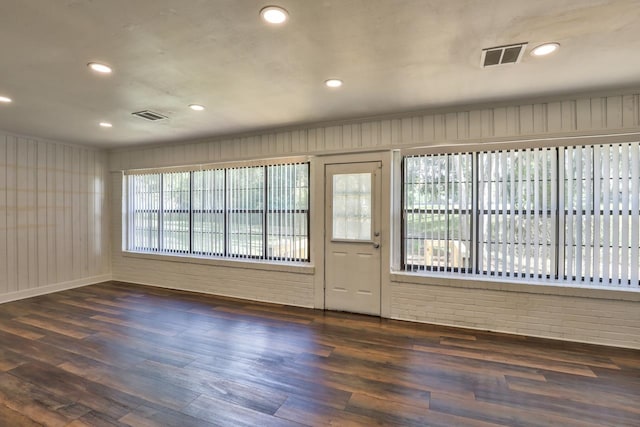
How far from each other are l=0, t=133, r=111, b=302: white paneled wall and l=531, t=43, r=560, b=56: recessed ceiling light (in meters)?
6.88

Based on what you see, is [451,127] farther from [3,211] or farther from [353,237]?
[3,211]

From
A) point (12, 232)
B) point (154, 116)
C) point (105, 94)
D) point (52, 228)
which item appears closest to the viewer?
point (105, 94)

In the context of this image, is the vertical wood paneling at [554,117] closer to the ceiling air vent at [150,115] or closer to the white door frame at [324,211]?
the white door frame at [324,211]

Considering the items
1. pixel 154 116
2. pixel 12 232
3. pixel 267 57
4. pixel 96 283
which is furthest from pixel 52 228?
pixel 267 57

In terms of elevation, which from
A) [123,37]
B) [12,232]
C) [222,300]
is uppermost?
[123,37]

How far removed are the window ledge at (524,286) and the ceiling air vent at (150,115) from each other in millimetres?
3603

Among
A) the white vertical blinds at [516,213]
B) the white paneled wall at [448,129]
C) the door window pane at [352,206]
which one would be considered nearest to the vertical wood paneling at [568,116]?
the white paneled wall at [448,129]

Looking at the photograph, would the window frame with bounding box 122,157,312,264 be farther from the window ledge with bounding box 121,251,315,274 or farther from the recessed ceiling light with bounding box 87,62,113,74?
the recessed ceiling light with bounding box 87,62,113,74

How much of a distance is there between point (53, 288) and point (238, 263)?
10.8ft

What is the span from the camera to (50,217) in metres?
5.30

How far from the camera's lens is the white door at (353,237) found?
13.7ft

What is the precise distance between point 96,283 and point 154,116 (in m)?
3.89

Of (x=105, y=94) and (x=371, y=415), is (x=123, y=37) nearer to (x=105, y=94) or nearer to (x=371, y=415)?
(x=105, y=94)

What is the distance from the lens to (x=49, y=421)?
6.73ft
